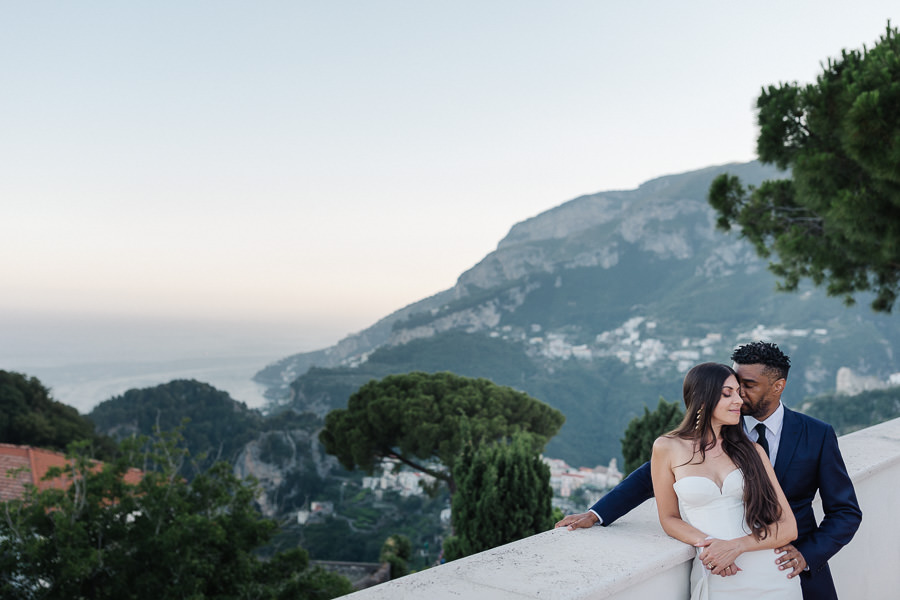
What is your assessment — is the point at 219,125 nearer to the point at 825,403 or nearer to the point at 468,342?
the point at 825,403

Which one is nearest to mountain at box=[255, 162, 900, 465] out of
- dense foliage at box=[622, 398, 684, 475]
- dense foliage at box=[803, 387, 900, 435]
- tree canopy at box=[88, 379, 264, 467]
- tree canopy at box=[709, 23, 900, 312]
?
dense foliage at box=[803, 387, 900, 435]

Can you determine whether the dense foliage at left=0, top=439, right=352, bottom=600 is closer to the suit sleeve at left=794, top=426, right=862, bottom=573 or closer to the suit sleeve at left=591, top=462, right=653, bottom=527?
the suit sleeve at left=591, top=462, right=653, bottom=527

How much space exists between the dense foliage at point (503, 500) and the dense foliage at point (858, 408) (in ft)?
93.4

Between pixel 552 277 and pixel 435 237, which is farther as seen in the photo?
pixel 552 277

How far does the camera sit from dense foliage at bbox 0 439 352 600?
579 centimetres

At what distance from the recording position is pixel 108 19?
15.8m

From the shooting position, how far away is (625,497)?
1542mm

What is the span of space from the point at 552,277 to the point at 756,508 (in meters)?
87.2

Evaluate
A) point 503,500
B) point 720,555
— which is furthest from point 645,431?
point 720,555

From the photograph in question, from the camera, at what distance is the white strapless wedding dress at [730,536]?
1330mm

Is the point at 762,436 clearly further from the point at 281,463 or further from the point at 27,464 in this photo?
the point at 281,463

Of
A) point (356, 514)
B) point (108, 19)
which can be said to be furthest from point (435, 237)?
point (108, 19)

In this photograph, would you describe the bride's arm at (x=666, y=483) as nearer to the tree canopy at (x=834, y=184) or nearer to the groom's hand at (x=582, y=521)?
the groom's hand at (x=582, y=521)

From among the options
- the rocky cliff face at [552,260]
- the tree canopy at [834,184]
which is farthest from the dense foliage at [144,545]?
the rocky cliff face at [552,260]
